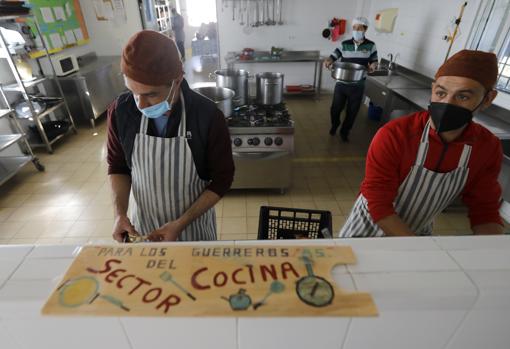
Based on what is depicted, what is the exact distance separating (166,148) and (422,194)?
1015 mm

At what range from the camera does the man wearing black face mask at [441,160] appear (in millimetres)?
942

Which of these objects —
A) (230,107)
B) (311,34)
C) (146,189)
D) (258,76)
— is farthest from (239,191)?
(311,34)

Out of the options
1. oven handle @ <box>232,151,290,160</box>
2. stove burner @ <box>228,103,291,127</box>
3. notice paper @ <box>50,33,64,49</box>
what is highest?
notice paper @ <box>50,33,64,49</box>

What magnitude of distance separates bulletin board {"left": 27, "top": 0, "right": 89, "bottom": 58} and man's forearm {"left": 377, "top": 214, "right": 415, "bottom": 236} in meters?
4.68

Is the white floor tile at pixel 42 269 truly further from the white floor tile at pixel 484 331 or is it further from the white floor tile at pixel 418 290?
the white floor tile at pixel 484 331

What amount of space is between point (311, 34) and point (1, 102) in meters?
5.01

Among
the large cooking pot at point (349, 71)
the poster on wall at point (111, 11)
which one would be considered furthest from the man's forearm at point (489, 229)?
the poster on wall at point (111, 11)

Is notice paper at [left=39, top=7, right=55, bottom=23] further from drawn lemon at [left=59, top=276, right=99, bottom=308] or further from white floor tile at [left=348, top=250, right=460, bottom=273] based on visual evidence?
white floor tile at [left=348, top=250, right=460, bottom=273]

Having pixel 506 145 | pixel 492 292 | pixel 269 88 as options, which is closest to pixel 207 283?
pixel 492 292

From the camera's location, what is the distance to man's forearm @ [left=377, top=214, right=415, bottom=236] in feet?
3.16

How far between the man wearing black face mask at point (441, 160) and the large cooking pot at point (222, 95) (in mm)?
1497

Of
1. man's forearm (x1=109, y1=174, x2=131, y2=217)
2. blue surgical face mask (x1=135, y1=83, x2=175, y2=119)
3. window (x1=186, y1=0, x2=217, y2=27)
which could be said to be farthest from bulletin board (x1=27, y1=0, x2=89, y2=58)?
window (x1=186, y1=0, x2=217, y2=27)

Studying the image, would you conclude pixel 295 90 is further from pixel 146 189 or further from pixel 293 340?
pixel 293 340

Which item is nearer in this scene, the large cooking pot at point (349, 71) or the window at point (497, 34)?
the window at point (497, 34)
